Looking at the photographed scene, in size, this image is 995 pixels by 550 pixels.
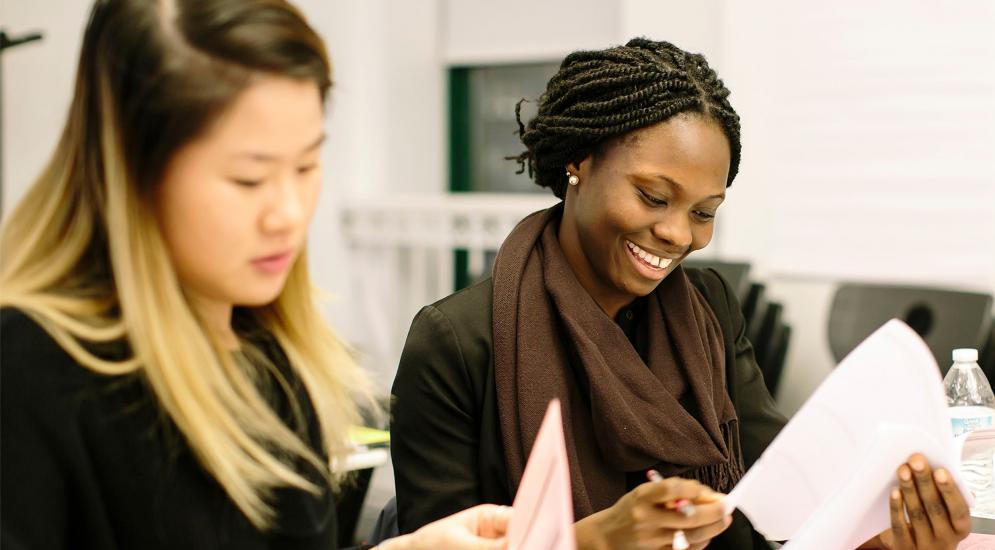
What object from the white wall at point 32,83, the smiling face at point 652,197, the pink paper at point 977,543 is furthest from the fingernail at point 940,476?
the white wall at point 32,83

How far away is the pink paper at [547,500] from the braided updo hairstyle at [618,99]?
2.22 ft

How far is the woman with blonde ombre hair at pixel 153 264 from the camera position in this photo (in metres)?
0.92

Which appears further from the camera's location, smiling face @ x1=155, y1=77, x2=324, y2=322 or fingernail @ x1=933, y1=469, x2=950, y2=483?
fingernail @ x1=933, y1=469, x2=950, y2=483

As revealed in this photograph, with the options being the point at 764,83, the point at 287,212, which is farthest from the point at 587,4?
the point at 287,212

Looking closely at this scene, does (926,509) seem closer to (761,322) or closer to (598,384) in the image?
(598,384)

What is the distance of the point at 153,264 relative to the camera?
974 mm

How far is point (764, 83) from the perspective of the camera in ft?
12.5

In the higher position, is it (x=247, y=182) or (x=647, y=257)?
(x=247, y=182)

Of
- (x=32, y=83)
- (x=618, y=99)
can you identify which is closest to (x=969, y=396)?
(x=618, y=99)

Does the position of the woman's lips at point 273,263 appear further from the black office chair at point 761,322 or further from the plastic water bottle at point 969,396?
the black office chair at point 761,322

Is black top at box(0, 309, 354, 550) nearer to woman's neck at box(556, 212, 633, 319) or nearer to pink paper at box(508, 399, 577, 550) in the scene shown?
pink paper at box(508, 399, 577, 550)

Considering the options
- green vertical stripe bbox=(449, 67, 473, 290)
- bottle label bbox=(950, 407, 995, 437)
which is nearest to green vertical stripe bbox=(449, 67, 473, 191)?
green vertical stripe bbox=(449, 67, 473, 290)

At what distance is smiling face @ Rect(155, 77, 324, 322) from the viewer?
953 mm

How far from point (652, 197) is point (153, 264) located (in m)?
0.86
